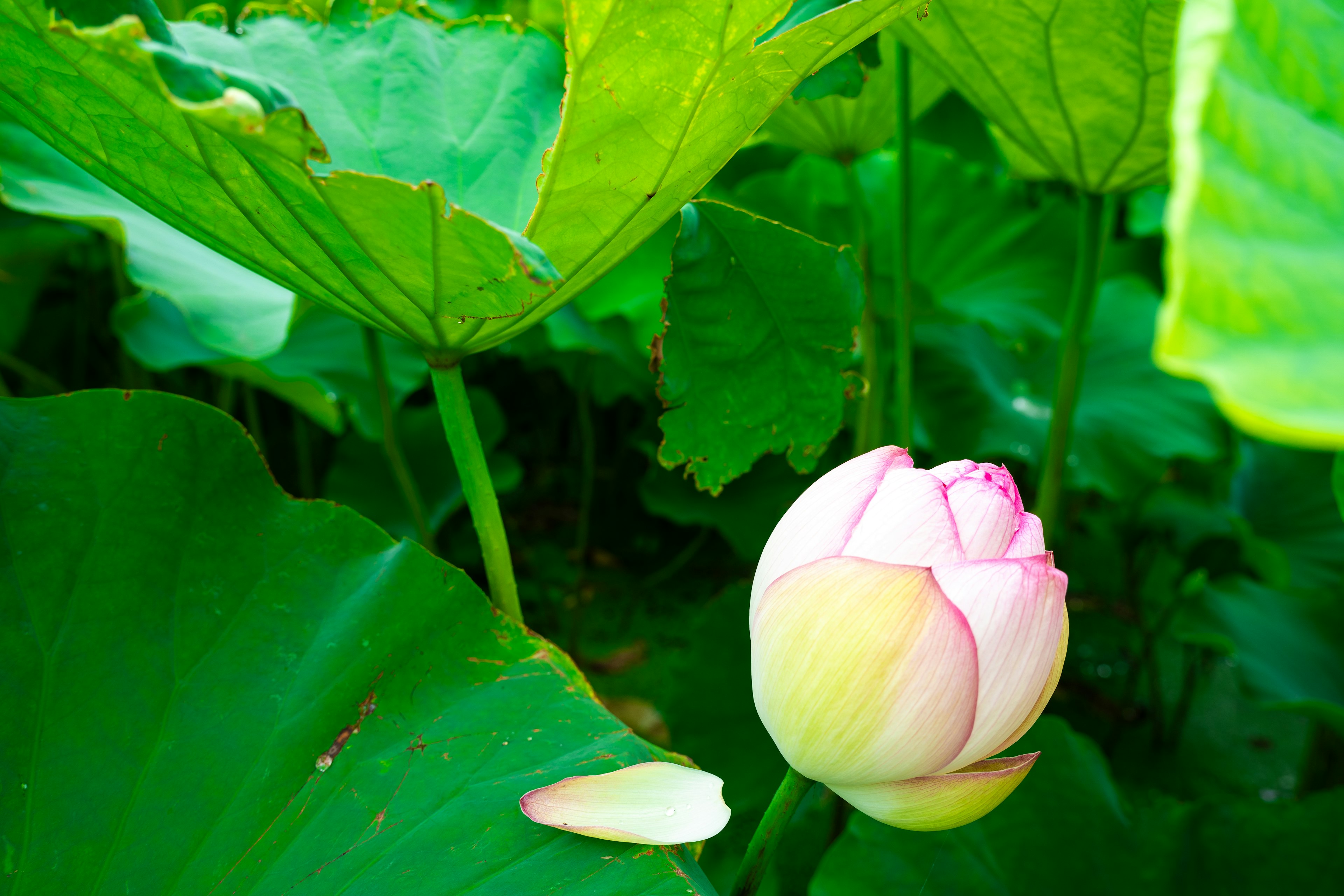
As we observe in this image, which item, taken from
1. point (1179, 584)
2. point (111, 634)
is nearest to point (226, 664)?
point (111, 634)

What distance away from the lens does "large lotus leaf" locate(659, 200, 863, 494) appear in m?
0.50

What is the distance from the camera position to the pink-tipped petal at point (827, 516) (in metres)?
0.32

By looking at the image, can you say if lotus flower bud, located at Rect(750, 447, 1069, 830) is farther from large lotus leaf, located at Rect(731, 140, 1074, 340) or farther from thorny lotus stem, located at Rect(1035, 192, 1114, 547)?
large lotus leaf, located at Rect(731, 140, 1074, 340)

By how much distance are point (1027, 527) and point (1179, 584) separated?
1.46 metres

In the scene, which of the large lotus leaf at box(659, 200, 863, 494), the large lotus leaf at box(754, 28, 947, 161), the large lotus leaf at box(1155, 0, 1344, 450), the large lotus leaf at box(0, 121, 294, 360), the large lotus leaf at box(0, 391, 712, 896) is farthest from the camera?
the large lotus leaf at box(754, 28, 947, 161)

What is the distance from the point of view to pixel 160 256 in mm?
811

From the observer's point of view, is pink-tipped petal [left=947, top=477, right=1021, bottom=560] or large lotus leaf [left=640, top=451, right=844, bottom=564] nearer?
pink-tipped petal [left=947, top=477, right=1021, bottom=560]

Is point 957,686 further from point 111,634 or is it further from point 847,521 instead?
point 111,634

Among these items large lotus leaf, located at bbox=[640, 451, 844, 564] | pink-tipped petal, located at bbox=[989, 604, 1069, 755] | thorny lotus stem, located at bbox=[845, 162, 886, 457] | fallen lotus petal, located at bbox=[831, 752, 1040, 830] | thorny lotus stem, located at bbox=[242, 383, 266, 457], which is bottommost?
large lotus leaf, located at bbox=[640, 451, 844, 564]

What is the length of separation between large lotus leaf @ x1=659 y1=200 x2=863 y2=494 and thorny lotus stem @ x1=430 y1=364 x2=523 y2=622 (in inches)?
3.9

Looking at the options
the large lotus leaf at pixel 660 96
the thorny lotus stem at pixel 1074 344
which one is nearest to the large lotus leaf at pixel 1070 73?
the thorny lotus stem at pixel 1074 344

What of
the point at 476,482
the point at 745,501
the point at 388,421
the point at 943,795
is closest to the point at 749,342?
the point at 476,482

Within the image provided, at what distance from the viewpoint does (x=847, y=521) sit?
32cm

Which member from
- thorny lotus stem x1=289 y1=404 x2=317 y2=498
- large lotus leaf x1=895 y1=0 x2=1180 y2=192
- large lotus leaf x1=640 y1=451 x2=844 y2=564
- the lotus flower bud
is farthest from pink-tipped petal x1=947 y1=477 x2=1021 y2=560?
thorny lotus stem x1=289 y1=404 x2=317 y2=498
